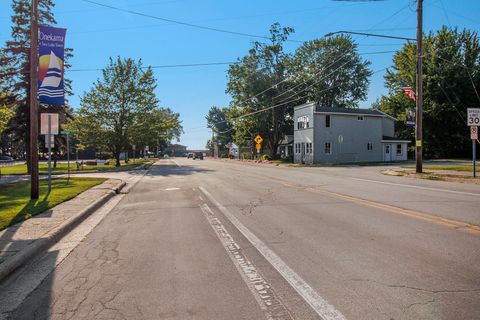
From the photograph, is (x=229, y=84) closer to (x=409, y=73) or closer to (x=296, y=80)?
(x=296, y=80)

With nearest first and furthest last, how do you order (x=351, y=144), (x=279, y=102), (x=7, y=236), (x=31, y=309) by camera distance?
(x=31, y=309) < (x=7, y=236) < (x=351, y=144) < (x=279, y=102)

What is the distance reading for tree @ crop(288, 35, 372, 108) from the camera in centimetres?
7119

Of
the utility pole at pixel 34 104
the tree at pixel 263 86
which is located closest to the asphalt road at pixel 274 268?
the utility pole at pixel 34 104

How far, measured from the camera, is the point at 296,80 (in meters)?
65.9

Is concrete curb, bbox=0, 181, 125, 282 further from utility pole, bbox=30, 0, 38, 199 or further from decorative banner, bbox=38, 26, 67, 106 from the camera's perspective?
decorative banner, bbox=38, 26, 67, 106

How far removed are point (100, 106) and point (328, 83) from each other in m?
42.0

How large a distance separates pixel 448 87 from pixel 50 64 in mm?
48825

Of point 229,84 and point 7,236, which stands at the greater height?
point 229,84

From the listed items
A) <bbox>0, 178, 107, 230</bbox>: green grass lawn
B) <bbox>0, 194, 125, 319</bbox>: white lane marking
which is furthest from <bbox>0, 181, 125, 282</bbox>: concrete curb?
<bbox>0, 178, 107, 230</bbox>: green grass lawn

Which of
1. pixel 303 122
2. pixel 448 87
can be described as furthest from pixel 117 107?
pixel 448 87

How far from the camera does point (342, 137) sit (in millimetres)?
47688

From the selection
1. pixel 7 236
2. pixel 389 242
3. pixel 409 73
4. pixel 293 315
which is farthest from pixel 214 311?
pixel 409 73

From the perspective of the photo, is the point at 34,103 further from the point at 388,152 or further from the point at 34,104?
the point at 388,152

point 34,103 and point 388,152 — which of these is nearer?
point 34,103
